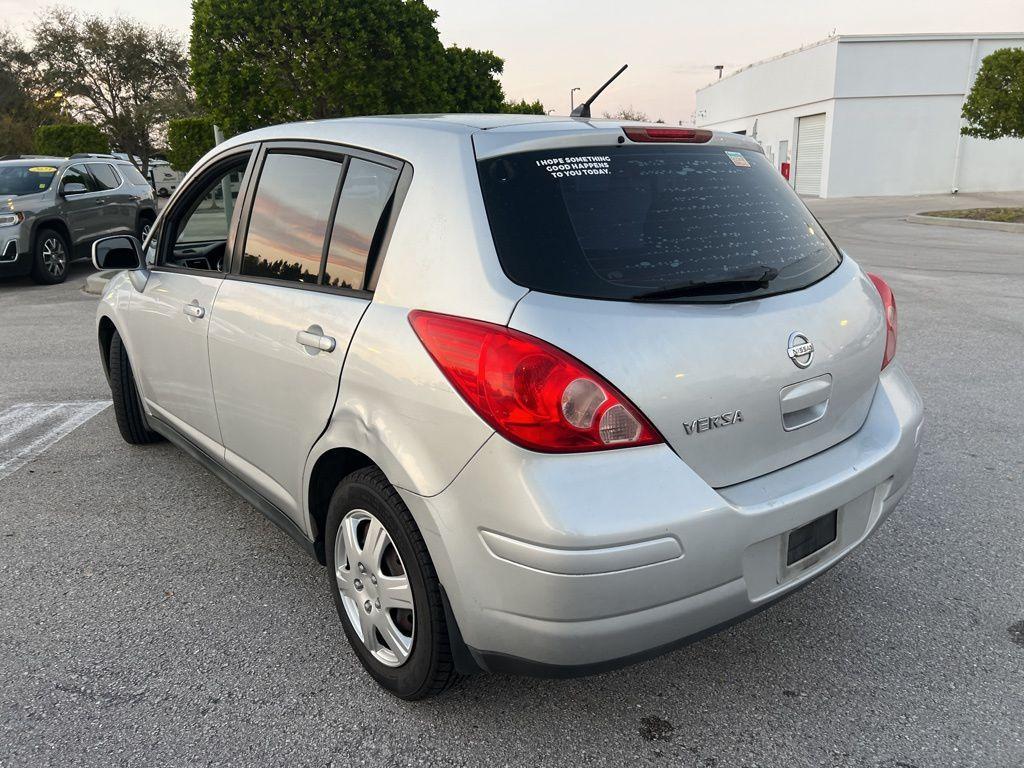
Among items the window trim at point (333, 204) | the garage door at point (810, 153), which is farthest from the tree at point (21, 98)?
the window trim at point (333, 204)

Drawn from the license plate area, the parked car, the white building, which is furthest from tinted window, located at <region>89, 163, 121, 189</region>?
the white building

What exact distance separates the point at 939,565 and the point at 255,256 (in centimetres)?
290

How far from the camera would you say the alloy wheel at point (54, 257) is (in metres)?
11.8

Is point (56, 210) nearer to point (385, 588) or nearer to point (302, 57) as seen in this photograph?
point (302, 57)

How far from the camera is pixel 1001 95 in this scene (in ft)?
67.0

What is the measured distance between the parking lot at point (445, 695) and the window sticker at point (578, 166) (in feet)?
5.10

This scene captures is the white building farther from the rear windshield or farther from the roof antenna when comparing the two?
the rear windshield

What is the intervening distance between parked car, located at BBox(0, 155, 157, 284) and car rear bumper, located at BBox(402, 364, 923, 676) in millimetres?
11446

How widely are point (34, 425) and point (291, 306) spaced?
3614 millimetres

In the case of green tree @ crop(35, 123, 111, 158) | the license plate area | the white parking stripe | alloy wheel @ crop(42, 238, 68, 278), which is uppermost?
green tree @ crop(35, 123, 111, 158)

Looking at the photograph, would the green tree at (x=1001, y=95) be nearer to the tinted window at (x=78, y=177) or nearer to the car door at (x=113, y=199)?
the car door at (x=113, y=199)

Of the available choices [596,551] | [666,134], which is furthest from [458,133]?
[596,551]

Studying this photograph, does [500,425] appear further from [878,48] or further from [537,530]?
[878,48]

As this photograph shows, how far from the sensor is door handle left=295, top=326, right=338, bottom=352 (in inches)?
97.6
